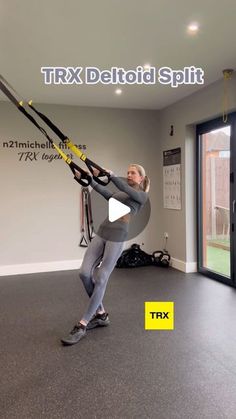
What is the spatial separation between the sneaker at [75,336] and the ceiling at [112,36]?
249 centimetres

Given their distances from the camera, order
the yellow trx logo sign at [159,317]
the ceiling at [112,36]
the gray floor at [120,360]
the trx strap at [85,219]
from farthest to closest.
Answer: the trx strap at [85,219], the yellow trx logo sign at [159,317], the ceiling at [112,36], the gray floor at [120,360]

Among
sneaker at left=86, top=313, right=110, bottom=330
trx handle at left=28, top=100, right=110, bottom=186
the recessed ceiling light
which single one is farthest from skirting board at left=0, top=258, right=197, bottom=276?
trx handle at left=28, top=100, right=110, bottom=186

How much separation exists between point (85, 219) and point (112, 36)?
10.0 feet

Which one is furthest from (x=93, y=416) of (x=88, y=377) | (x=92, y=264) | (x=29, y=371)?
(x=92, y=264)

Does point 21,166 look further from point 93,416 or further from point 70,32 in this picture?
point 93,416

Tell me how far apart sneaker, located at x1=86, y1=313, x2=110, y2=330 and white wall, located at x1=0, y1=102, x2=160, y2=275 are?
2.43 m

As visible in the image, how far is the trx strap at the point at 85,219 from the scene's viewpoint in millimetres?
5567

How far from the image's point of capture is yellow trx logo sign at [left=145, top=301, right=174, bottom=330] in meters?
3.13

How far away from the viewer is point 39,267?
5.43 metres

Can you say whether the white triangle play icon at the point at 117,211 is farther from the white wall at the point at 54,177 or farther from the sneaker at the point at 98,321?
the white wall at the point at 54,177

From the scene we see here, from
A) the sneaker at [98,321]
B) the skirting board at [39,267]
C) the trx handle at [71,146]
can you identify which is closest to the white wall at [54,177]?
the skirting board at [39,267]

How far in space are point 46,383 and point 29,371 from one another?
0.71 ft

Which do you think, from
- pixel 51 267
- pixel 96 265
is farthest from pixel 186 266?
pixel 96 265

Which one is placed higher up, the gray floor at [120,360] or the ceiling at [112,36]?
the ceiling at [112,36]
